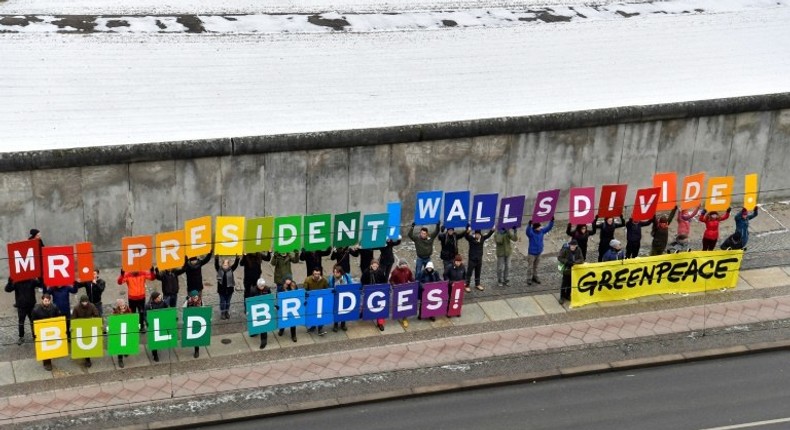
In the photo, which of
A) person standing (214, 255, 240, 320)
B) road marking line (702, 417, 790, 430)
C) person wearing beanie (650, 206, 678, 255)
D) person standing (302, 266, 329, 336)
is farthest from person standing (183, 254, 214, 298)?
road marking line (702, 417, 790, 430)

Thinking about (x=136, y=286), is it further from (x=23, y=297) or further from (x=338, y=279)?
(x=338, y=279)

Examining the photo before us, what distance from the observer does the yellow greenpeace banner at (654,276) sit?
25656mm

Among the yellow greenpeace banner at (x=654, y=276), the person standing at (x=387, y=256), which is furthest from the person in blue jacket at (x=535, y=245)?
the person standing at (x=387, y=256)

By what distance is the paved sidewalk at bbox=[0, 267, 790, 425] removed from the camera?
71.7 ft

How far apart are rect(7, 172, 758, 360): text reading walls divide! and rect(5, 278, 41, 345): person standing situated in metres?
0.19

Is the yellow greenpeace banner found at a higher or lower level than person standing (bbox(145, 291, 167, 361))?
lower

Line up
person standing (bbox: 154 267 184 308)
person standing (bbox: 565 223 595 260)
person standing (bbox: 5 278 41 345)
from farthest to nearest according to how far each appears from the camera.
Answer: person standing (bbox: 565 223 595 260), person standing (bbox: 154 267 184 308), person standing (bbox: 5 278 41 345)

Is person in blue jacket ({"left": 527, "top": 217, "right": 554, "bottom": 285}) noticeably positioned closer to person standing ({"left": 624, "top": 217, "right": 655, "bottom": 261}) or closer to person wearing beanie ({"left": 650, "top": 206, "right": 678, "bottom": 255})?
person standing ({"left": 624, "top": 217, "right": 655, "bottom": 261})

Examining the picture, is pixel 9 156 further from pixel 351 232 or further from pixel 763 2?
pixel 763 2

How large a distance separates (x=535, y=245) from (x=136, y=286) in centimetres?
806

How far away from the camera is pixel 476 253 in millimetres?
25547

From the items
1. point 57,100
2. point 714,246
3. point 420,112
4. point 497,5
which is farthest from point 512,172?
point 57,100

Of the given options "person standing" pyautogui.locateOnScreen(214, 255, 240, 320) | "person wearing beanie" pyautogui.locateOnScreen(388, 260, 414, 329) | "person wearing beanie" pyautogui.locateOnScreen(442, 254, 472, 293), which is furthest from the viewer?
"person wearing beanie" pyautogui.locateOnScreen(442, 254, 472, 293)

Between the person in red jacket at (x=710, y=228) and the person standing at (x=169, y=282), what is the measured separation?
10.9 m
